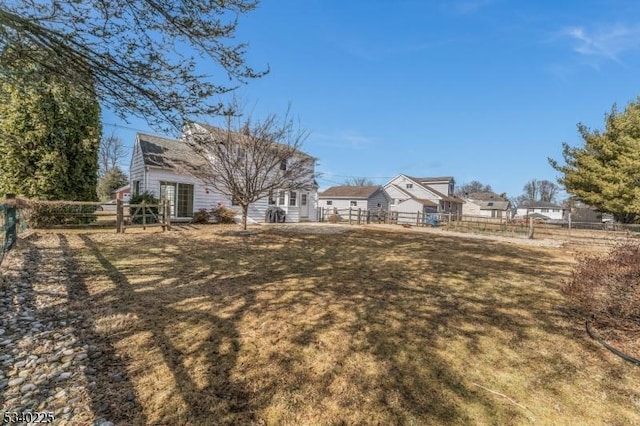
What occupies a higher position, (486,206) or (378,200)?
(486,206)

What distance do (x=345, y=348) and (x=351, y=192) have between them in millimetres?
32385

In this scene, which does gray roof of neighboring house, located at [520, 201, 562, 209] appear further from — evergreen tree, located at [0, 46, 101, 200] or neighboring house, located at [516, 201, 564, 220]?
evergreen tree, located at [0, 46, 101, 200]

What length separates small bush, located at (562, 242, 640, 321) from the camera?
4.20 meters

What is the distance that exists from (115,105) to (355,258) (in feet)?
19.4

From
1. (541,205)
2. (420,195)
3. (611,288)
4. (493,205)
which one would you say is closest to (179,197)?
(611,288)

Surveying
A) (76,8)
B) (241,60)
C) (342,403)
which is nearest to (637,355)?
(342,403)

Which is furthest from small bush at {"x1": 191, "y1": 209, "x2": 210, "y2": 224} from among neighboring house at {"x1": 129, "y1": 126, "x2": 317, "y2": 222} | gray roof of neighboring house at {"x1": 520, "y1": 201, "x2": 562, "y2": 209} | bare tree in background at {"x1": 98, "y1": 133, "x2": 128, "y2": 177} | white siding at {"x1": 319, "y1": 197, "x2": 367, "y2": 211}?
gray roof of neighboring house at {"x1": 520, "y1": 201, "x2": 562, "y2": 209}

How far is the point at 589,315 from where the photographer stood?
4.31 m

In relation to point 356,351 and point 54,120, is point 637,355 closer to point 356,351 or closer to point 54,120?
point 356,351

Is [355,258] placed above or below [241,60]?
below

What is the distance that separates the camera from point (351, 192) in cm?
3516

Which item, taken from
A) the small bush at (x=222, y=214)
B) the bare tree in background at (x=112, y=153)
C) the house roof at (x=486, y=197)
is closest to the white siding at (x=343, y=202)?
the small bush at (x=222, y=214)

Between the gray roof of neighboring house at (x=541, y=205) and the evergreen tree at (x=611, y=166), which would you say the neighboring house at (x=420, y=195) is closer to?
the evergreen tree at (x=611, y=166)

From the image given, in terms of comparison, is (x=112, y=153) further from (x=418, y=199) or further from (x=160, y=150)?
(x=418, y=199)
